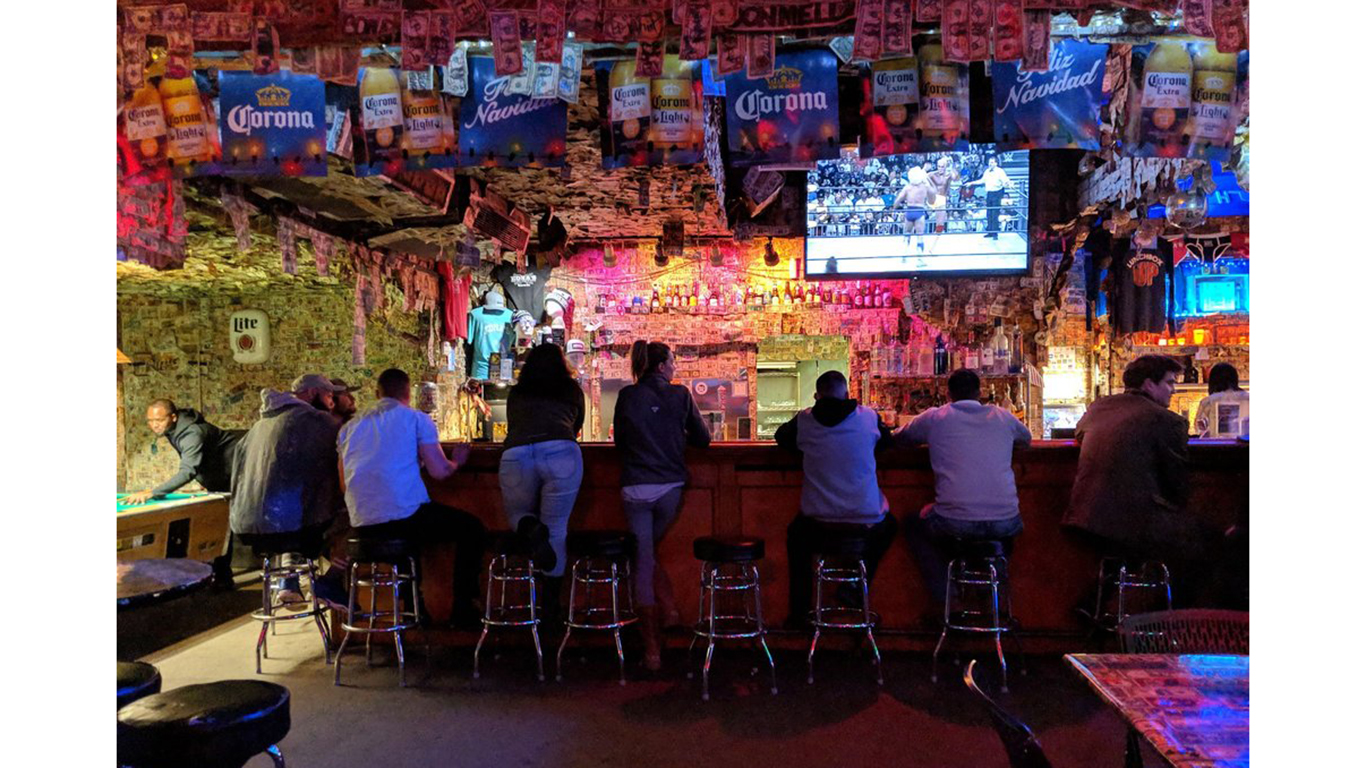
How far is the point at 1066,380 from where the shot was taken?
9891 millimetres

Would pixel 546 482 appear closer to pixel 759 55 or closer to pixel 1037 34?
pixel 759 55

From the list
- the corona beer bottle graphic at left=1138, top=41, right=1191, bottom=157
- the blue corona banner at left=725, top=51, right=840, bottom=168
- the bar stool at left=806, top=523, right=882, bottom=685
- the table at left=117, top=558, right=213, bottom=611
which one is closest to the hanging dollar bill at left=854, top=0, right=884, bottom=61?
the blue corona banner at left=725, top=51, right=840, bottom=168

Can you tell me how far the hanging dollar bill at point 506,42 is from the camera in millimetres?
3863

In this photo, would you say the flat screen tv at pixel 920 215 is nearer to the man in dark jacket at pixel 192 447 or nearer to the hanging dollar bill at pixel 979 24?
the hanging dollar bill at pixel 979 24

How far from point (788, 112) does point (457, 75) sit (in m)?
1.79

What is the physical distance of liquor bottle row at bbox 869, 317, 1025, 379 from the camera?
30.3ft

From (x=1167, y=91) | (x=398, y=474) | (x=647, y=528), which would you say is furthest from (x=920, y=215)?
(x=398, y=474)

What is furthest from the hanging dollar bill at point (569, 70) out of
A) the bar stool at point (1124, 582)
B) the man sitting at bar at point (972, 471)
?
the bar stool at point (1124, 582)

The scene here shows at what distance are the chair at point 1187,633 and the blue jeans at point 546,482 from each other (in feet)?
9.69

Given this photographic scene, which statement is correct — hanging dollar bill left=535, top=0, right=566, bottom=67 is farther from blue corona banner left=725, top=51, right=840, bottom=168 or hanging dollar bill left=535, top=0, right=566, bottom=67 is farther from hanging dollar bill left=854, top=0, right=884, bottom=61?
hanging dollar bill left=854, top=0, right=884, bottom=61

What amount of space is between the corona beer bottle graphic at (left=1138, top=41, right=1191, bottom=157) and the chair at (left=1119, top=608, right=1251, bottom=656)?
8.88ft

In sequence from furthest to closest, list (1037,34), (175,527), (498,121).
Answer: (175,527) → (498,121) → (1037,34)

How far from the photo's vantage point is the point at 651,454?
181 inches

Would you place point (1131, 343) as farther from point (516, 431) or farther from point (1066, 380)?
point (516, 431)
